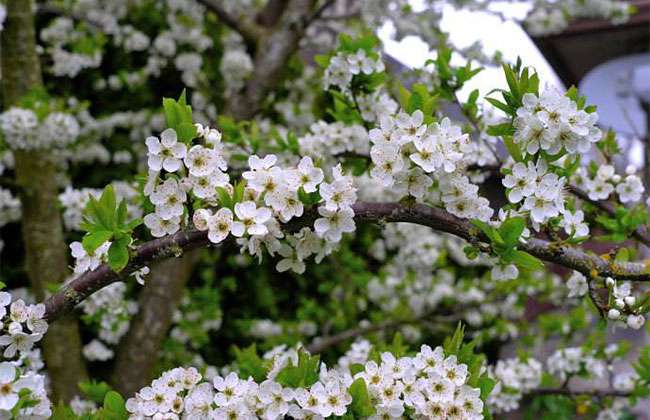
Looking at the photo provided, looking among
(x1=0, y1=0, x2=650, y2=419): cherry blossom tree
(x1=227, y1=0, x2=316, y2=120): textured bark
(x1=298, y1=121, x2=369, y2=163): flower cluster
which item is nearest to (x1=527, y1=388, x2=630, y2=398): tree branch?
(x1=0, y1=0, x2=650, y2=419): cherry blossom tree

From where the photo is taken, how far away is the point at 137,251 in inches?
54.2

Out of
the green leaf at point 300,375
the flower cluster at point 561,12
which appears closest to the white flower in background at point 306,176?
the green leaf at point 300,375

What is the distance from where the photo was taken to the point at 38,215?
9.76ft

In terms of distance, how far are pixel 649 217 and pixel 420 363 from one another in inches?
47.2

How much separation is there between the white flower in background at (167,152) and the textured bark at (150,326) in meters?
1.84

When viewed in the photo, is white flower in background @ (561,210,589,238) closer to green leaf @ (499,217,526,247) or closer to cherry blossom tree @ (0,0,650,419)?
cherry blossom tree @ (0,0,650,419)

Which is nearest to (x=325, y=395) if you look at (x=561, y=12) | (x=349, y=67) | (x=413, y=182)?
(x=413, y=182)

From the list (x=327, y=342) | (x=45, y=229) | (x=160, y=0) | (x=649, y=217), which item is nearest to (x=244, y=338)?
(x=327, y=342)

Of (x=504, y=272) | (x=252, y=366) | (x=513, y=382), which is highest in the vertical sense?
(x=504, y=272)

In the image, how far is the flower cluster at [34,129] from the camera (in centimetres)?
281

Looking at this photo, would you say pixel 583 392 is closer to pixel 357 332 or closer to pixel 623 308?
pixel 357 332

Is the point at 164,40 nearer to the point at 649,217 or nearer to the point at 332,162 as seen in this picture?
the point at 332,162

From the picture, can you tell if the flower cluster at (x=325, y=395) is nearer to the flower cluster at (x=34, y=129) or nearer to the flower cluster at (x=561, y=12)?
the flower cluster at (x=34, y=129)

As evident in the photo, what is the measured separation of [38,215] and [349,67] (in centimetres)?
151
